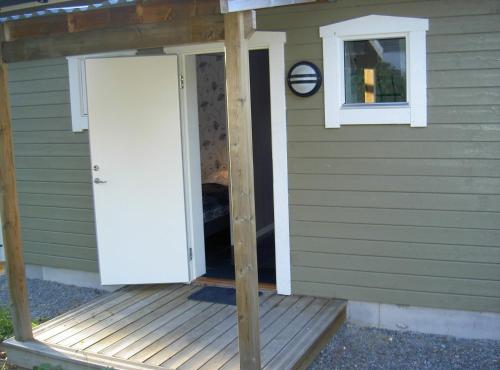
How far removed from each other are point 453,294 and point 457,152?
1015 mm

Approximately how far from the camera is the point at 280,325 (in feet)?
12.6

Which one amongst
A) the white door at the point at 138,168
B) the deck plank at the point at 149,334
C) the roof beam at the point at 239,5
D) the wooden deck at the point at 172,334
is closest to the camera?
the roof beam at the point at 239,5

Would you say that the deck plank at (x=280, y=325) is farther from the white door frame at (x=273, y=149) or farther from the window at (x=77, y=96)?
the window at (x=77, y=96)

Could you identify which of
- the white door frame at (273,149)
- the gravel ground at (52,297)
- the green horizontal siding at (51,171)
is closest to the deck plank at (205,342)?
the white door frame at (273,149)

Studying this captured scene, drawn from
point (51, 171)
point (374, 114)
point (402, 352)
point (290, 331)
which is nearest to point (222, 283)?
point (290, 331)

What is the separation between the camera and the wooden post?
12.0 ft

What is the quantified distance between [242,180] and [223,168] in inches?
198

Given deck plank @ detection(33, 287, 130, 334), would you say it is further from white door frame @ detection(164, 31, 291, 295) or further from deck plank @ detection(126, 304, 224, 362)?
deck plank @ detection(126, 304, 224, 362)

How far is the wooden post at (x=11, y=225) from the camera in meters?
3.65

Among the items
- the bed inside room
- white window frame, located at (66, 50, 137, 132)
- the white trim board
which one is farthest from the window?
the white trim board

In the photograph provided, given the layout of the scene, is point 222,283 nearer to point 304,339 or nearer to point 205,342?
point 205,342

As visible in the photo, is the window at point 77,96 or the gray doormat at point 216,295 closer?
the gray doormat at point 216,295

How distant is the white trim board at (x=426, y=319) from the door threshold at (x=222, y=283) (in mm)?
664

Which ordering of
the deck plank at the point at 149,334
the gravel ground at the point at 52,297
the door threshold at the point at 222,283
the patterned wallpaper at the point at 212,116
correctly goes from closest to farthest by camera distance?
the deck plank at the point at 149,334
the door threshold at the point at 222,283
the gravel ground at the point at 52,297
the patterned wallpaper at the point at 212,116
